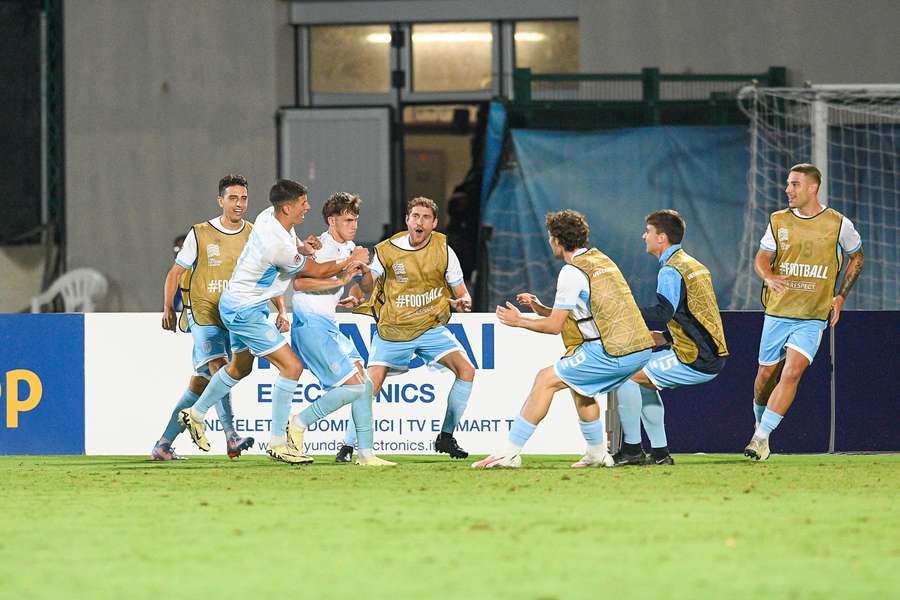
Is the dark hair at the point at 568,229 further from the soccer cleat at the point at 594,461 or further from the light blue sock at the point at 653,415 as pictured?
the soccer cleat at the point at 594,461

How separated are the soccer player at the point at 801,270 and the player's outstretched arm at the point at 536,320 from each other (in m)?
1.85

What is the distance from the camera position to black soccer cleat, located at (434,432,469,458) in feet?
35.9

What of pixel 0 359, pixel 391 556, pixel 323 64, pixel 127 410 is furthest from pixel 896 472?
pixel 323 64

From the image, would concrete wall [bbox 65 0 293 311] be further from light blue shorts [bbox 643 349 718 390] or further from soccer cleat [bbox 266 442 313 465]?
light blue shorts [bbox 643 349 718 390]

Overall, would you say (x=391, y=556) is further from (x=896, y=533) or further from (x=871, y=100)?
(x=871, y=100)

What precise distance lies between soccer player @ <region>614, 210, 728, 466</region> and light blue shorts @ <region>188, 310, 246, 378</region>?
2813mm

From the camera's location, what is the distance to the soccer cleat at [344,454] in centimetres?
1080

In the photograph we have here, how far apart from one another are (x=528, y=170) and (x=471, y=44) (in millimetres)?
3664

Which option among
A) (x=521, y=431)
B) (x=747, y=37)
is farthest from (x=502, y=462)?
(x=747, y=37)

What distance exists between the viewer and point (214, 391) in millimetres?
10578

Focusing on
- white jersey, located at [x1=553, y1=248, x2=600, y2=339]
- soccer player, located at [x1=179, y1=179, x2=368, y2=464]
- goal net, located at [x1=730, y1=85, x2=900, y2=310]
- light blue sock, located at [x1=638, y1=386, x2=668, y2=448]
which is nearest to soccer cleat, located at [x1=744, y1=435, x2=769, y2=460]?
light blue sock, located at [x1=638, y1=386, x2=668, y2=448]

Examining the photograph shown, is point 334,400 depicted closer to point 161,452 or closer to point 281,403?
point 281,403

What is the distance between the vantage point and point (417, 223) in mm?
10703

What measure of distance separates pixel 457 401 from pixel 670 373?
5.25ft
